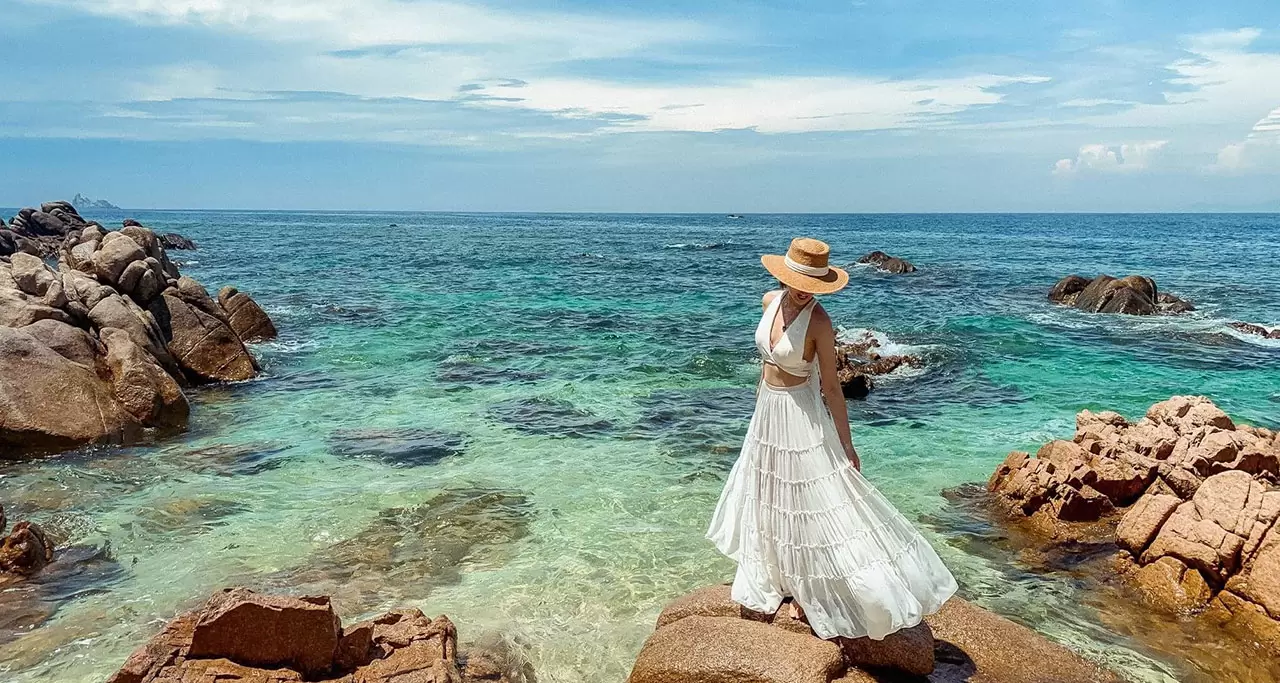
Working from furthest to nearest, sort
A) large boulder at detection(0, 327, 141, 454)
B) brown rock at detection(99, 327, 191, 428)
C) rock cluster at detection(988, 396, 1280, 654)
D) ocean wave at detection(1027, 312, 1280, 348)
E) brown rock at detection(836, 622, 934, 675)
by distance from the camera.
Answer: ocean wave at detection(1027, 312, 1280, 348) → brown rock at detection(99, 327, 191, 428) → large boulder at detection(0, 327, 141, 454) → rock cluster at detection(988, 396, 1280, 654) → brown rock at detection(836, 622, 934, 675)

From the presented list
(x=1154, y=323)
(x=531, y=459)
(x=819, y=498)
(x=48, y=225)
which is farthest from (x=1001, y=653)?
(x=48, y=225)

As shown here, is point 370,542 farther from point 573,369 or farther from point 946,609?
point 573,369

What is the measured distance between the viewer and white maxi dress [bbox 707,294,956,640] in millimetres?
5465

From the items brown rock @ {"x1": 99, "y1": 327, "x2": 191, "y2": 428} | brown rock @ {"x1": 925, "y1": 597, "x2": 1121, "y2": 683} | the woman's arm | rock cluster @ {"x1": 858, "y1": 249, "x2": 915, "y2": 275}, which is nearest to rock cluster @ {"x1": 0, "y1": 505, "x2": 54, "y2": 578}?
brown rock @ {"x1": 99, "y1": 327, "x2": 191, "y2": 428}

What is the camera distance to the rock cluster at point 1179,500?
7.89 m

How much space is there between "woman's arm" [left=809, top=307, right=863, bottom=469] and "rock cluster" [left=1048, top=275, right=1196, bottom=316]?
27.8 meters

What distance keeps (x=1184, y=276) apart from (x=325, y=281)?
4493 cm

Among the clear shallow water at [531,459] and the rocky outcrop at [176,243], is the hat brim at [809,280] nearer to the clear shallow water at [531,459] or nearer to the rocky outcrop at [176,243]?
the clear shallow water at [531,459]

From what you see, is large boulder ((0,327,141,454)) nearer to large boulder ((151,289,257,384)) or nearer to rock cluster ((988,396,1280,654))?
large boulder ((151,289,257,384))

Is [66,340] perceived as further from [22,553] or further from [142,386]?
[22,553]

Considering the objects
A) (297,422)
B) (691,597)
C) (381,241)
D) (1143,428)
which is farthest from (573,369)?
(381,241)

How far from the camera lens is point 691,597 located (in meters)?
6.70

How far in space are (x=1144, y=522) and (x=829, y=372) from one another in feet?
18.8

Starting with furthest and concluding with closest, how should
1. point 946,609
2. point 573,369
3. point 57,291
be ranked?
point 573,369 < point 57,291 < point 946,609
